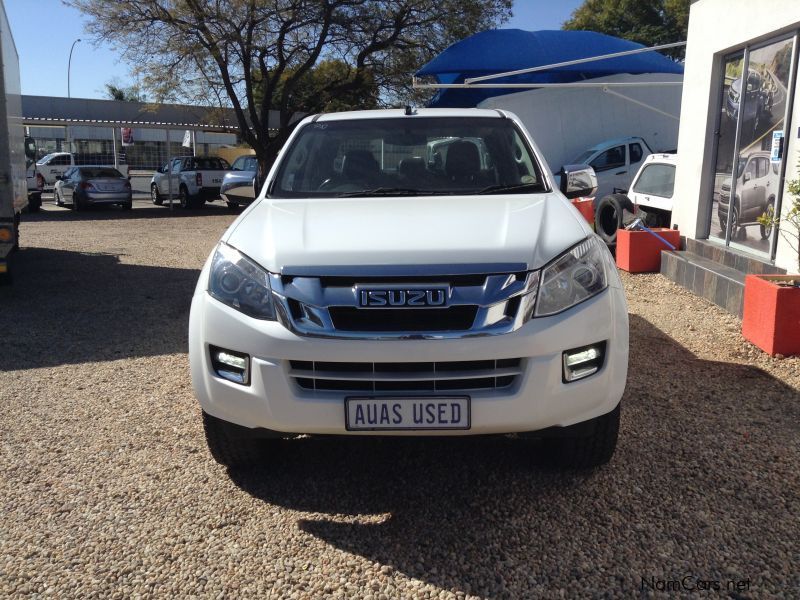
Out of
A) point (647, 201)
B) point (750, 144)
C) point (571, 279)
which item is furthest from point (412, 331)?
point (647, 201)

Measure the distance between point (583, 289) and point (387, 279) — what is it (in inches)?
30.8

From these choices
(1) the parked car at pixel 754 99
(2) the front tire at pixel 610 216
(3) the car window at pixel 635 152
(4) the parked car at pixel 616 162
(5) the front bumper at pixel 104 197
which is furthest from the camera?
(5) the front bumper at pixel 104 197

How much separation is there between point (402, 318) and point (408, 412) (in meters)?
0.35

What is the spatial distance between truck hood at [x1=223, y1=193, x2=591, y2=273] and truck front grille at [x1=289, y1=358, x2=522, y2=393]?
384 millimetres

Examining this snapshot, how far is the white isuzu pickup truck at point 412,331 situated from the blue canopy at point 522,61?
17.7 metres

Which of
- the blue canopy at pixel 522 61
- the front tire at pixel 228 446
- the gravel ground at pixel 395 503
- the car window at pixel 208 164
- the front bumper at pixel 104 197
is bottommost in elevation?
the front bumper at pixel 104 197

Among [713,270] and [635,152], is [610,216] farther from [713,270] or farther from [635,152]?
[635,152]

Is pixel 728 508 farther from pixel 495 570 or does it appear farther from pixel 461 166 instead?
pixel 461 166

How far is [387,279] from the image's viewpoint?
288cm

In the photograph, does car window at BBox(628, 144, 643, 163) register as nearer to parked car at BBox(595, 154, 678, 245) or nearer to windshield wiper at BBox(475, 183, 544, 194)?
parked car at BBox(595, 154, 678, 245)

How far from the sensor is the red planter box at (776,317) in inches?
211

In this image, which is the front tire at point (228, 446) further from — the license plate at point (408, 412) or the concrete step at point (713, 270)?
the concrete step at point (713, 270)

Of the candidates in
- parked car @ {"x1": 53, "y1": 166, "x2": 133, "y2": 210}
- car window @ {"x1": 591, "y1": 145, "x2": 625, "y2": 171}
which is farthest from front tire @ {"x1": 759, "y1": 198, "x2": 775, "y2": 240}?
parked car @ {"x1": 53, "y1": 166, "x2": 133, "y2": 210}

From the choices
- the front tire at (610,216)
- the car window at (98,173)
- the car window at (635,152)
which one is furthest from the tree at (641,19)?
the front tire at (610,216)
